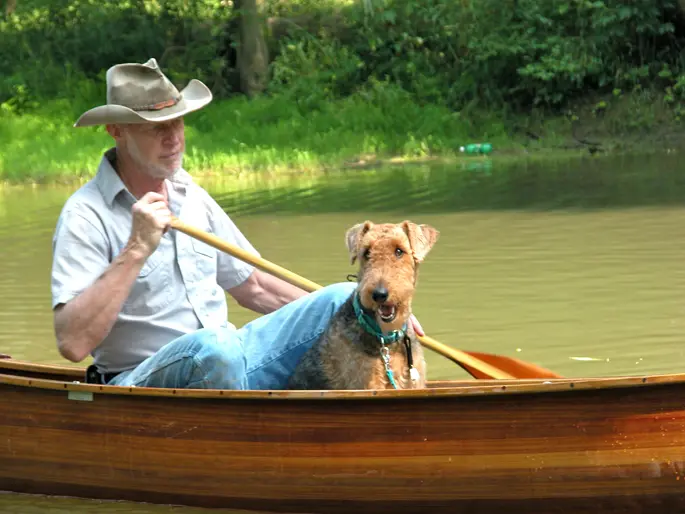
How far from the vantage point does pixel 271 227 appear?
45.0ft

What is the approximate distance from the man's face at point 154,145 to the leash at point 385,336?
935mm

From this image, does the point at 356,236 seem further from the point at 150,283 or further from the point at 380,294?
the point at 150,283

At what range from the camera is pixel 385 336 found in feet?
16.1

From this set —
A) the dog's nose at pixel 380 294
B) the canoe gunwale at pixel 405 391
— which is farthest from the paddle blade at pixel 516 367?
the dog's nose at pixel 380 294

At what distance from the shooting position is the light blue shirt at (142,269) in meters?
5.13

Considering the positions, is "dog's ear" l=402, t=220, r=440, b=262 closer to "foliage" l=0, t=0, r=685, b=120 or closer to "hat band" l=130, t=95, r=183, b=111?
"hat band" l=130, t=95, r=183, b=111

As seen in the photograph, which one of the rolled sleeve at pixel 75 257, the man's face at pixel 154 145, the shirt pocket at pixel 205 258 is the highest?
the man's face at pixel 154 145

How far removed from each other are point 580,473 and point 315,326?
114cm

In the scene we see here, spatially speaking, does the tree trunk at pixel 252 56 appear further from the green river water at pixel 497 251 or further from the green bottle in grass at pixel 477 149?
the green river water at pixel 497 251

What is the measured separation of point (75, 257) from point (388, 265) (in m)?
1.21

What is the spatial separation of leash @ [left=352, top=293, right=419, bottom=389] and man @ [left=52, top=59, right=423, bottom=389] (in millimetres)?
317

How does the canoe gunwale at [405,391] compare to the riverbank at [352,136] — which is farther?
the riverbank at [352,136]

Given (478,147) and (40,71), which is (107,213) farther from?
(40,71)

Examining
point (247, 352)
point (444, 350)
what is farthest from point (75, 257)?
point (444, 350)
